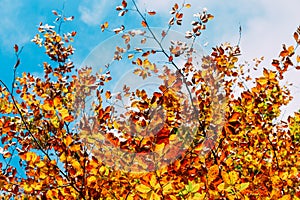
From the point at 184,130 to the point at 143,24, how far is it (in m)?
1.70

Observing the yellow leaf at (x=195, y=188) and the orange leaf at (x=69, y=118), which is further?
the orange leaf at (x=69, y=118)

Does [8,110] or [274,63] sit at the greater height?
[8,110]

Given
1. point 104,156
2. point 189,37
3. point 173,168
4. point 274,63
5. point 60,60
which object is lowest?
point 173,168

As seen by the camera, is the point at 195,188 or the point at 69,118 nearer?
the point at 195,188

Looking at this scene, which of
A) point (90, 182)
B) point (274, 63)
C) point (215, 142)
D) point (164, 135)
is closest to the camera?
point (164, 135)

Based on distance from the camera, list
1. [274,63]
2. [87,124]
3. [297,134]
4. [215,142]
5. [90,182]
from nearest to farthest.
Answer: [90,182] < [215,142] < [274,63] < [87,124] < [297,134]

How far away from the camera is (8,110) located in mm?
5629

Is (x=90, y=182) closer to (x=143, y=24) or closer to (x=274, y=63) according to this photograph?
(x=143, y=24)

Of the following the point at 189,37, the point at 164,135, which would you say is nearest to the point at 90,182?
the point at 164,135

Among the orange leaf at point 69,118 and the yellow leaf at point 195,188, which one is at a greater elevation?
the orange leaf at point 69,118

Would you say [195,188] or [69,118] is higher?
[69,118]

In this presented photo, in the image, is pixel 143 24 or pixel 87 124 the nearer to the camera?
pixel 143 24

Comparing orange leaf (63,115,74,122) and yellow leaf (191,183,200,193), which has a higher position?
orange leaf (63,115,74,122)

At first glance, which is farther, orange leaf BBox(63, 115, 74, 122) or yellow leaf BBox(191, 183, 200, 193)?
orange leaf BBox(63, 115, 74, 122)
